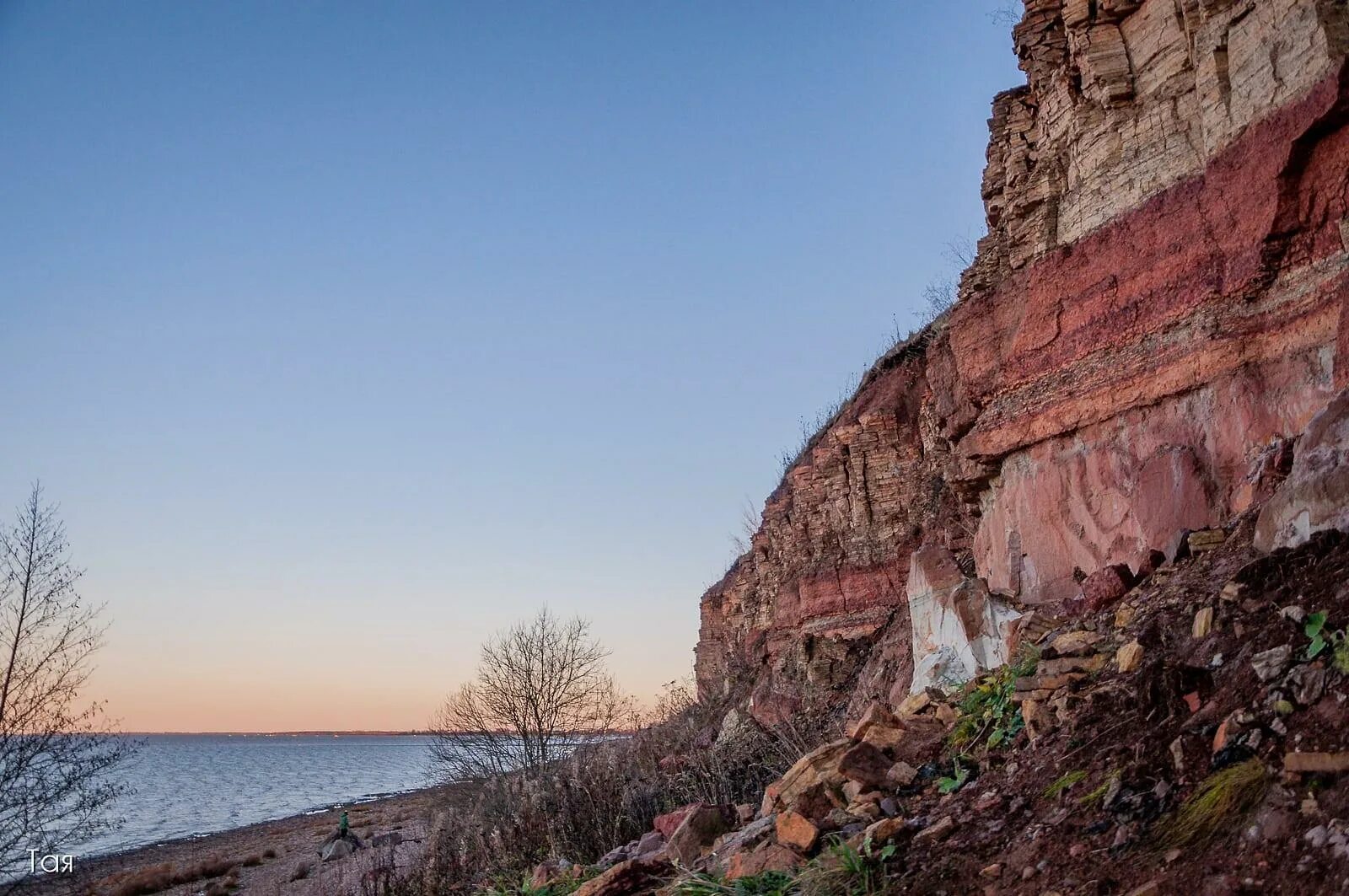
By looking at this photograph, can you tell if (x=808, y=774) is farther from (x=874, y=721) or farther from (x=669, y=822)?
(x=669, y=822)

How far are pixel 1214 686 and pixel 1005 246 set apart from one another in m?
6.86

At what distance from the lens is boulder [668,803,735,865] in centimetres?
754

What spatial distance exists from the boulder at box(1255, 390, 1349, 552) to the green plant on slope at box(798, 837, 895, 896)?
3.10 meters

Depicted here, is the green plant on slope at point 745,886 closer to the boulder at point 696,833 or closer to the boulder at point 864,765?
the boulder at point 864,765

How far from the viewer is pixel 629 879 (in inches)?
280

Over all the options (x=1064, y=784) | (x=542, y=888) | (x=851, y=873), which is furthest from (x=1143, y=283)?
(x=542, y=888)

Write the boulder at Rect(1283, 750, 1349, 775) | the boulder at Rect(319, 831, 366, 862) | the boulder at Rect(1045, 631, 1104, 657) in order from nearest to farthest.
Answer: the boulder at Rect(1283, 750, 1349, 775) → the boulder at Rect(1045, 631, 1104, 657) → the boulder at Rect(319, 831, 366, 862)

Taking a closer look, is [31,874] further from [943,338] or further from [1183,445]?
[1183,445]

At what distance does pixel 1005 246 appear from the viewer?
34.7ft

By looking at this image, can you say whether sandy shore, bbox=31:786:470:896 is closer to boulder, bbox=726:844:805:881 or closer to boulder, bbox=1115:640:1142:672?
boulder, bbox=726:844:805:881

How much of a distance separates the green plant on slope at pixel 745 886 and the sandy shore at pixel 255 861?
37.1ft

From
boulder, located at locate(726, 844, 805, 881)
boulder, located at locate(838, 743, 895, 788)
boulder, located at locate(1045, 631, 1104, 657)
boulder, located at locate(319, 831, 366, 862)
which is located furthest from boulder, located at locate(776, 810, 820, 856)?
boulder, located at locate(319, 831, 366, 862)

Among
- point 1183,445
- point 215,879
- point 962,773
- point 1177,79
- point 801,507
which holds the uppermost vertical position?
point 1177,79

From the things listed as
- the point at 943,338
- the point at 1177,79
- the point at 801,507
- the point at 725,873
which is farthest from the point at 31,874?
the point at 1177,79
